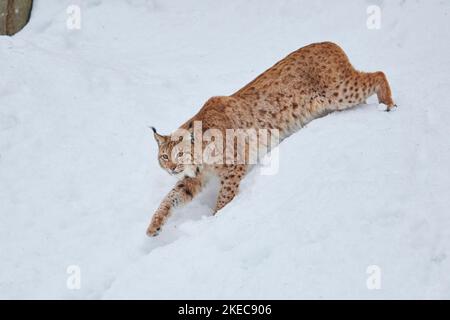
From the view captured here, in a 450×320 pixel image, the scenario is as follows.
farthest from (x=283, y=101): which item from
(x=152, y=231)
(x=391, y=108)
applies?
(x=152, y=231)

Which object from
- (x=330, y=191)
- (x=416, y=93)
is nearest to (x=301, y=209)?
(x=330, y=191)

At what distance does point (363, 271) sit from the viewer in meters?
5.55

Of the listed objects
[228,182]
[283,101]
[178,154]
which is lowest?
[228,182]

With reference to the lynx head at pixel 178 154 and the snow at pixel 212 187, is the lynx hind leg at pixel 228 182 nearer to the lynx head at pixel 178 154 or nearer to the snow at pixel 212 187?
the snow at pixel 212 187

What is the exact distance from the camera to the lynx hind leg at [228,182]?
7.04 metres

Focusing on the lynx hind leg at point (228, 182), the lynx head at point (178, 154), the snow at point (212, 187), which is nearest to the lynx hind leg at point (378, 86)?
the snow at point (212, 187)

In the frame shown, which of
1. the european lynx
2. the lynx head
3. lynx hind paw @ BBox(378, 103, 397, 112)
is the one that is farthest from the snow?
the lynx head

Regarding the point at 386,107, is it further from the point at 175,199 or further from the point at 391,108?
the point at 175,199

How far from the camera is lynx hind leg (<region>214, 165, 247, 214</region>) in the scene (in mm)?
7035

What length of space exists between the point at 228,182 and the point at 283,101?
1317 millimetres

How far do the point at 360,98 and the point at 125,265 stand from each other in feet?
10.7

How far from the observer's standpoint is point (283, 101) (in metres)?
7.79
